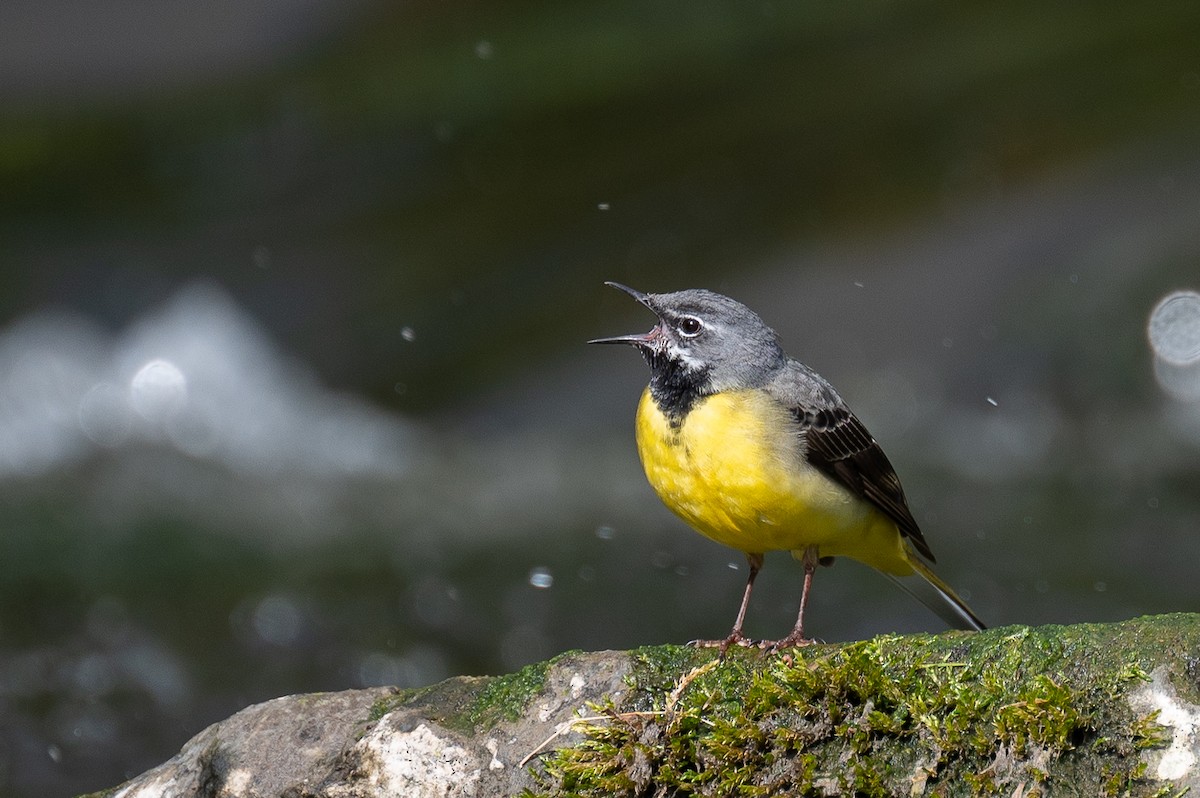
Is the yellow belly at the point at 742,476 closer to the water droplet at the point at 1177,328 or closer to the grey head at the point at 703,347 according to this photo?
the grey head at the point at 703,347

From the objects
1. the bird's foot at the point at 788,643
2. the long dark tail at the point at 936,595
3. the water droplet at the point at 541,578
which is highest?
the bird's foot at the point at 788,643

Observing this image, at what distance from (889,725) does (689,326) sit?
9.43ft

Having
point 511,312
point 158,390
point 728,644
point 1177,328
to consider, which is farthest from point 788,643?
point 158,390

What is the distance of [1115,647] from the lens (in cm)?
432

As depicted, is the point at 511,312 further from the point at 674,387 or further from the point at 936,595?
the point at 674,387

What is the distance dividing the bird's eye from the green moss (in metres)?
2.31

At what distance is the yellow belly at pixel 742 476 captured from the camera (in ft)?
19.7

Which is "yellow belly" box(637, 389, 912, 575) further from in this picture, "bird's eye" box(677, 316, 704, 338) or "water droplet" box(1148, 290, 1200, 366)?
"water droplet" box(1148, 290, 1200, 366)

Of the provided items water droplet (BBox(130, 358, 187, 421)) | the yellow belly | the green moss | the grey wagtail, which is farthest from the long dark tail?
water droplet (BBox(130, 358, 187, 421))

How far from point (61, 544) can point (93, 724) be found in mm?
3069

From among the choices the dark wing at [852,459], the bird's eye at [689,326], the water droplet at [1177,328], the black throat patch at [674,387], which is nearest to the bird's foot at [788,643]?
the dark wing at [852,459]

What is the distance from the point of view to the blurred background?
1148 centimetres

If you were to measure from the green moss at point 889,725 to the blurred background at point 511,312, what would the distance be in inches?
255

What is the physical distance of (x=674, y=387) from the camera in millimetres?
6566
